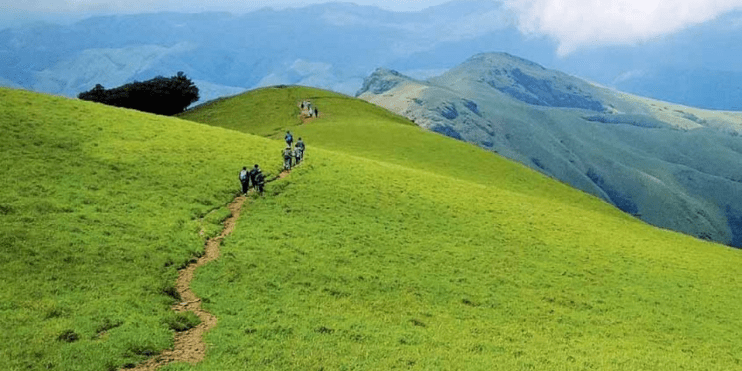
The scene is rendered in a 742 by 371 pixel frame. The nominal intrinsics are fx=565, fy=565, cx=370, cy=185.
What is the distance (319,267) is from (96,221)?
1329 centimetres

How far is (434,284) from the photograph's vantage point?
1296 inches

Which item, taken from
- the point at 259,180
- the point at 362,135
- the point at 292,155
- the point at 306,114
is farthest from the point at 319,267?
the point at 306,114

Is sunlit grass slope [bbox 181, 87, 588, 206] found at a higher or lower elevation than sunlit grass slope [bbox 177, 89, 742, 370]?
higher

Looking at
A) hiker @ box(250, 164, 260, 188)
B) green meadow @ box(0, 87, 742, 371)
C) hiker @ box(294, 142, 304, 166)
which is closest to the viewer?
green meadow @ box(0, 87, 742, 371)

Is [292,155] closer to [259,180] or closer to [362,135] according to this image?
[259,180]

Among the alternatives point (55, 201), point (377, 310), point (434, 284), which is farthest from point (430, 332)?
point (55, 201)

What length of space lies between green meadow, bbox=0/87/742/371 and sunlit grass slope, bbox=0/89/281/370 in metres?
0.12

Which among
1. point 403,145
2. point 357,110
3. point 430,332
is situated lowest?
point 430,332

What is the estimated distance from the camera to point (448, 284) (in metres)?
33.2

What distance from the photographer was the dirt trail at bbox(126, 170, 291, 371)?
886 inches

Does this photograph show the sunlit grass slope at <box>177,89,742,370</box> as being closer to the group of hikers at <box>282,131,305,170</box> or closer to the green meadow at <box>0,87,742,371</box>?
the green meadow at <box>0,87,742,371</box>

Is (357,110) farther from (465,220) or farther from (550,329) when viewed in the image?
(550,329)

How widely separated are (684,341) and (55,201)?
36.9 metres

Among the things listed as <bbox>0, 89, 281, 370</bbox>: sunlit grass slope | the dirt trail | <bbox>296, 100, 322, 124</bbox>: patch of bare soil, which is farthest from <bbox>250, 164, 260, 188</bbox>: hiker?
<bbox>296, 100, 322, 124</bbox>: patch of bare soil
